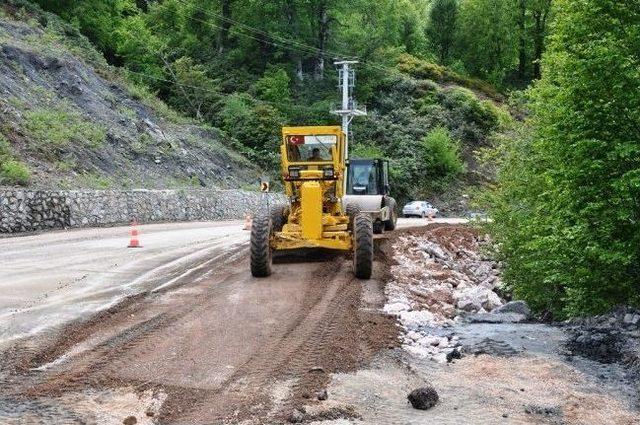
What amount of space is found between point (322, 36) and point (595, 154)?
50.0 m

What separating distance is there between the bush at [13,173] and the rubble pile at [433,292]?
13.1 meters

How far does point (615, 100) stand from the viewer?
9.23 meters

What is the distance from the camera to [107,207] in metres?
26.0

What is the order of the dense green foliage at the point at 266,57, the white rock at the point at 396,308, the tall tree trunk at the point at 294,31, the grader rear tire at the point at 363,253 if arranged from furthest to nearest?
the tall tree trunk at the point at 294,31, the dense green foliage at the point at 266,57, the grader rear tire at the point at 363,253, the white rock at the point at 396,308

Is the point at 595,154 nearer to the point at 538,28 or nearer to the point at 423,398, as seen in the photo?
the point at 423,398

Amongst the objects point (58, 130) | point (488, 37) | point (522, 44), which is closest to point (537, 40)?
point (522, 44)

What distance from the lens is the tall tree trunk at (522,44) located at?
6725 cm

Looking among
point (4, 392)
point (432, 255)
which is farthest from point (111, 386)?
point (432, 255)

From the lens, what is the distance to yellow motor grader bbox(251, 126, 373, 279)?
492 inches

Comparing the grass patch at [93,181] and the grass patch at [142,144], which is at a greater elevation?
the grass patch at [142,144]

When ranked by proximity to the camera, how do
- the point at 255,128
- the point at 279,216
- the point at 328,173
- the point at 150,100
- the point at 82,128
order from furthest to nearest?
the point at 255,128 → the point at 150,100 → the point at 82,128 → the point at 279,216 → the point at 328,173

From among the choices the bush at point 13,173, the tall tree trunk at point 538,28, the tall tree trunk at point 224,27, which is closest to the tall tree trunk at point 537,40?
the tall tree trunk at point 538,28

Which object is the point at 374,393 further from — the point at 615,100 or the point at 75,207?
the point at 75,207

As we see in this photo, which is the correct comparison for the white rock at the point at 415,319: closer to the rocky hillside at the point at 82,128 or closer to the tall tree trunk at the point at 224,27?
the rocky hillside at the point at 82,128
